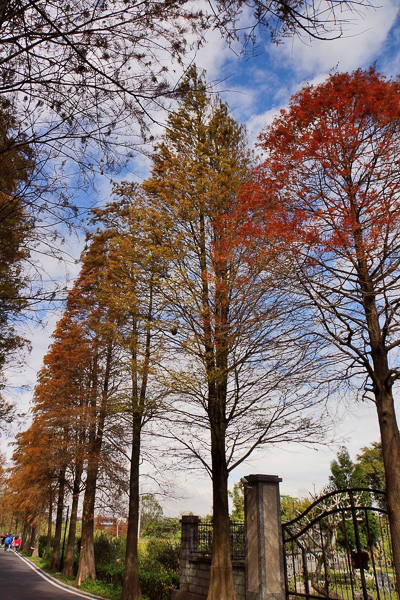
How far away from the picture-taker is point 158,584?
13.8 metres

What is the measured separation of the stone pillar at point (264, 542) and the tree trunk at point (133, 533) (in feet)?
22.3

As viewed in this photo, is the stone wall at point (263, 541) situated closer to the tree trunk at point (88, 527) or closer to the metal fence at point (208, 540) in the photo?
the metal fence at point (208, 540)

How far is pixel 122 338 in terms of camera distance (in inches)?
494

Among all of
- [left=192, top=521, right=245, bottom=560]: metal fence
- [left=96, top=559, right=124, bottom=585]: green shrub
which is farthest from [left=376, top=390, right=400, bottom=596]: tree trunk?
[left=96, top=559, right=124, bottom=585]: green shrub

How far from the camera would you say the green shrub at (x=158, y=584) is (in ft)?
44.2

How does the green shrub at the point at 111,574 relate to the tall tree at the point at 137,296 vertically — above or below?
below

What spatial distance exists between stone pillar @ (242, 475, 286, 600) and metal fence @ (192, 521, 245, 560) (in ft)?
11.9

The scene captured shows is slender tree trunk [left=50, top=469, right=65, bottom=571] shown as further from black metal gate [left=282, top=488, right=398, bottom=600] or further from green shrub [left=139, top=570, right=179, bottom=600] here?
black metal gate [left=282, top=488, right=398, bottom=600]

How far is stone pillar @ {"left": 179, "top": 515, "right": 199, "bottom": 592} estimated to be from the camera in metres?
11.8

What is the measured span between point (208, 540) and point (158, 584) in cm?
339

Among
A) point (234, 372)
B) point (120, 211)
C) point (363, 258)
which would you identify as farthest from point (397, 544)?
point (120, 211)

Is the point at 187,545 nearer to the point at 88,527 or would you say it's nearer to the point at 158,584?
the point at 158,584

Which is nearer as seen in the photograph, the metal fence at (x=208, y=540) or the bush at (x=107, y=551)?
the metal fence at (x=208, y=540)

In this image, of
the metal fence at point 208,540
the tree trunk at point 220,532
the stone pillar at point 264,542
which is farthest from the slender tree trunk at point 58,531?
the stone pillar at point 264,542
